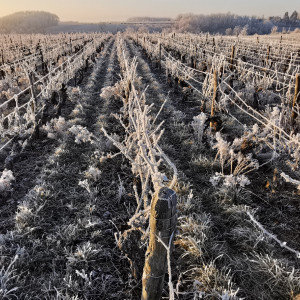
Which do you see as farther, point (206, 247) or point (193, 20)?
point (193, 20)

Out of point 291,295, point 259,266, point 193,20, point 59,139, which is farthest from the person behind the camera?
point 193,20

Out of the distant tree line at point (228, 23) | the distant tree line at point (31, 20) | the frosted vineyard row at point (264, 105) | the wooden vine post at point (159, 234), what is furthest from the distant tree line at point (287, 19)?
the wooden vine post at point (159, 234)

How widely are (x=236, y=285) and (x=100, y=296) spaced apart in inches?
49.6

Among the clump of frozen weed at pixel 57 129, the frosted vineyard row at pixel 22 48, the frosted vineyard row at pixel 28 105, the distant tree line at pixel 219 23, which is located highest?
the distant tree line at pixel 219 23

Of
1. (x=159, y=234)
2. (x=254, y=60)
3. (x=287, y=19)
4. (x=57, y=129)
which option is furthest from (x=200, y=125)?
(x=287, y=19)

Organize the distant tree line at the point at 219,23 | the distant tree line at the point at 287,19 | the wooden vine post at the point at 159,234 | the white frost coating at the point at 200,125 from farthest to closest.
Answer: the distant tree line at the point at 287,19 < the distant tree line at the point at 219,23 < the white frost coating at the point at 200,125 < the wooden vine post at the point at 159,234

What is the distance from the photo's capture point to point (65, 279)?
2.52 metres

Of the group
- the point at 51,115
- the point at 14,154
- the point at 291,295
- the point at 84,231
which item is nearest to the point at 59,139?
the point at 14,154

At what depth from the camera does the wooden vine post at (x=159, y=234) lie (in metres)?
1.53

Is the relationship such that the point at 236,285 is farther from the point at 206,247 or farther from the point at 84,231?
the point at 84,231

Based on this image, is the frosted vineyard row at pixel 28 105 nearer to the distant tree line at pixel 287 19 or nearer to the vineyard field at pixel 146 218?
the vineyard field at pixel 146 218

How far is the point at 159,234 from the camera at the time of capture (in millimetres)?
1608

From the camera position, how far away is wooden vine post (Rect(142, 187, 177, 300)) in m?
1.53

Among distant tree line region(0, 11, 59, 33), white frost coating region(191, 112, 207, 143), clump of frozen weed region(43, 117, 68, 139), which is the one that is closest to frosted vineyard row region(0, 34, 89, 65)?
clump of frozen weed region(43, 117, 68, 139)
